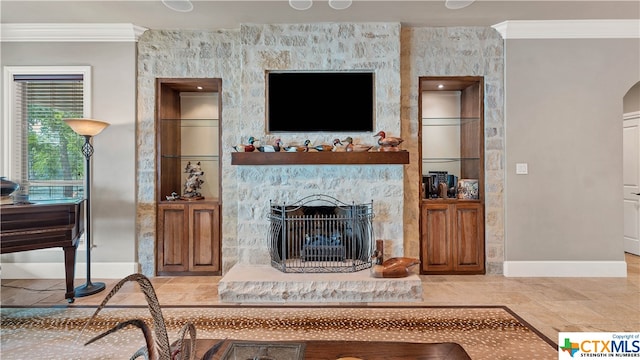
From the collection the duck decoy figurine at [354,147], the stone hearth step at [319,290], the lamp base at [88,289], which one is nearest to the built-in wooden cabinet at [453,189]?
the duck decoy figurine at [354,147]

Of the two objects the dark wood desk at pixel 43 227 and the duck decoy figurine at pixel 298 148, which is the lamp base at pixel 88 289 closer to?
the dark wood desk at pixel 43 227

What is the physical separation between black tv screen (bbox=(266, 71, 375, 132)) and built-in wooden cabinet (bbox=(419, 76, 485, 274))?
715 mm

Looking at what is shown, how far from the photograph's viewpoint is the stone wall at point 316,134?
363cm

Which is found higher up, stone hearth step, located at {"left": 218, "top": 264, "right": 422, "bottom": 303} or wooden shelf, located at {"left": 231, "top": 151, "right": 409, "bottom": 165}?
wooden shelf, located at {"left": 231, "top": 151, "right": 409, "bottom": 165}

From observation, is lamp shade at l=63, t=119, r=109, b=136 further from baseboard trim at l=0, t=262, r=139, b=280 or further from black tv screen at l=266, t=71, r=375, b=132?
black tv screen at l=266, t=71, r=375, b=132

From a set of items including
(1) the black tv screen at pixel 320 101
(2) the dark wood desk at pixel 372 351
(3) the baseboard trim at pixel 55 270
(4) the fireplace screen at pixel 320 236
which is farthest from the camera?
(3) the baseboard trim at pixel 55 270

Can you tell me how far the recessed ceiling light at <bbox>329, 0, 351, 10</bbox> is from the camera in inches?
121

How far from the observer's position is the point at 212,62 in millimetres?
3871

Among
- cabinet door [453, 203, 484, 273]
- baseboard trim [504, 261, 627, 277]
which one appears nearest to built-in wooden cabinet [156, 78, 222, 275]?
cabinet door [453, 203, 484, 273]

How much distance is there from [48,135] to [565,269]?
6086mm

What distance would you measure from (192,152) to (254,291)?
2043 mm

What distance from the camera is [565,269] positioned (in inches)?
149

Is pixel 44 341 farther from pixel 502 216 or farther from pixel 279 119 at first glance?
pixel 502 216

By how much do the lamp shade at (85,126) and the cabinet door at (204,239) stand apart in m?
1.22
